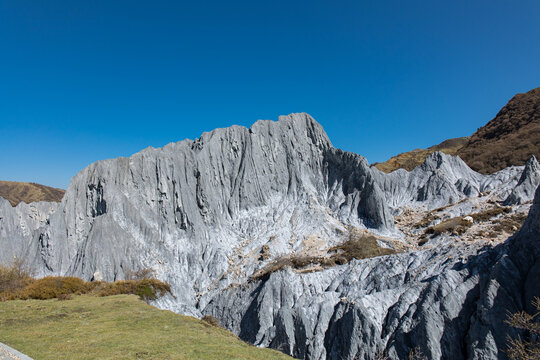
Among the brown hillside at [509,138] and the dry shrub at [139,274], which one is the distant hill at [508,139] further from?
the dry shrub at [139,274]

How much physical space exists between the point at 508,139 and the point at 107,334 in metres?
96.1

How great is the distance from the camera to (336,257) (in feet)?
132

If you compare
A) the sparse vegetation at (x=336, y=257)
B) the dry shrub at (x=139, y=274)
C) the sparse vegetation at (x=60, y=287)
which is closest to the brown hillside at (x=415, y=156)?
the sparse vegetation at (x=336, y=257)

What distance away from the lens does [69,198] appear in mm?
43344

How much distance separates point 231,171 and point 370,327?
3627cm

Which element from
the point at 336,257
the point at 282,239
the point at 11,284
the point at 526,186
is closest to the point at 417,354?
the point at 336,257

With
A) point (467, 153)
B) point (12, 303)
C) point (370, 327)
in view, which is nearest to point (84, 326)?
point (12, 303)

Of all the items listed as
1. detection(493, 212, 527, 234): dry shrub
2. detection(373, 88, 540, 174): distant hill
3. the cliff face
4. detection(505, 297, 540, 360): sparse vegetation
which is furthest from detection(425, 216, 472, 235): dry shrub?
detection(373, 88, 540, 174): distant hill

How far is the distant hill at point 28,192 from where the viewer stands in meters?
166

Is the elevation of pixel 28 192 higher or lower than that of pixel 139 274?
higher

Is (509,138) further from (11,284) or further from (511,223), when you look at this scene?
(11,284)

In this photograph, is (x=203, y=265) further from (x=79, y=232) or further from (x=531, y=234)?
(x=531, y=234)

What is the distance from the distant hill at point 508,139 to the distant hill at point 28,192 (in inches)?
Result: 6398

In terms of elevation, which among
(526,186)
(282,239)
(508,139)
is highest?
(508,139)
